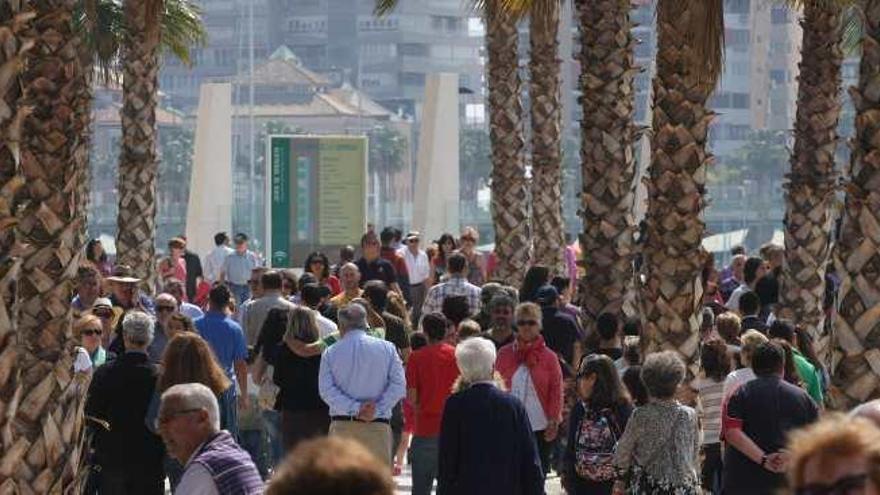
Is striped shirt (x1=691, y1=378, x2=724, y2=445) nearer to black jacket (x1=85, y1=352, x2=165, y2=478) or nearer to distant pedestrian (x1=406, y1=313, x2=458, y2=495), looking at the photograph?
distant pedestrian (x1=406, y1=313, x2=458, y2=495)

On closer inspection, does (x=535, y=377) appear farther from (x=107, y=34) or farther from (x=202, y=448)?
(x=107, y=34)

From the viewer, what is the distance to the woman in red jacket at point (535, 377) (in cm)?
1371

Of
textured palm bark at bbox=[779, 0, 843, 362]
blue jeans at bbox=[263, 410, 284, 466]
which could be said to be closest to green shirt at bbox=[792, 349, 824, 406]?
blue jeans at bbox=[263, 410, 284, 466]

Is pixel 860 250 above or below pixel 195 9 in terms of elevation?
below

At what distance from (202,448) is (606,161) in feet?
35.3

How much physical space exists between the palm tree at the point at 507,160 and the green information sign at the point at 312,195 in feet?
16.8

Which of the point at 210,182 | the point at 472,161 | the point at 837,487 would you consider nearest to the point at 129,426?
the point at 837,487

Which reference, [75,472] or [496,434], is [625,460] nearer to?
[496,434]

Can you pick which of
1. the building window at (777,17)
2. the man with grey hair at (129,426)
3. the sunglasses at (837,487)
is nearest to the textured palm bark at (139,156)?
the man with grey hair at (129,426)

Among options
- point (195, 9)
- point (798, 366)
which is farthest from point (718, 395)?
point (195, 9)

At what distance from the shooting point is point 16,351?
9859mm

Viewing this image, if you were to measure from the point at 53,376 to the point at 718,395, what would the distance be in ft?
12.8

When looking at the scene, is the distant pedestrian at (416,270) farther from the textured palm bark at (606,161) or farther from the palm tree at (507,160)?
the textured palm bark at (606,161)

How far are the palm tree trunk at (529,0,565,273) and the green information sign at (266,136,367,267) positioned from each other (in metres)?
4.75
